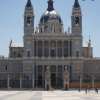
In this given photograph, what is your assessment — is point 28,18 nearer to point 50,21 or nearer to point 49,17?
point 50,21

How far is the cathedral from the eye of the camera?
115m

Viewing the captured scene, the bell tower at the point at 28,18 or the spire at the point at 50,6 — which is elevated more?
the spire at the point at 50,6

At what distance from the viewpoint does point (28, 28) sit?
120m

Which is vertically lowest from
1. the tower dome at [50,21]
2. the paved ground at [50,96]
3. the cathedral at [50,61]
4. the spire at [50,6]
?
the paved ground at [50,96]

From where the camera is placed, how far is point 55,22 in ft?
410

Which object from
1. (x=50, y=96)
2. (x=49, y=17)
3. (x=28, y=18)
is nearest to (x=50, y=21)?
(x=49, y=17)

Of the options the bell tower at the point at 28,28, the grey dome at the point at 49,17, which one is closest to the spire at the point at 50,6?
the grey dome at the point at 49,17

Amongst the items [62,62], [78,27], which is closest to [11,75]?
[62,62]

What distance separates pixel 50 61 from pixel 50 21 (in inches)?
527

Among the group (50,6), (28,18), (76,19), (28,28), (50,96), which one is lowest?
(50,96)

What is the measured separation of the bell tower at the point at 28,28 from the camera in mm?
117456

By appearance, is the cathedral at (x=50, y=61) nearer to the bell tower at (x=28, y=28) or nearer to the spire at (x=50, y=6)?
the bell tower at (x=28, y=28)

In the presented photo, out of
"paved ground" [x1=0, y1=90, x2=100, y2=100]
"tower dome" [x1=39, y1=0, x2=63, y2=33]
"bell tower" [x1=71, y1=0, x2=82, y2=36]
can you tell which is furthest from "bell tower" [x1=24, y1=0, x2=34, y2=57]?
"paved ground" [x1=0, y1=90, x2=100, y2=100]

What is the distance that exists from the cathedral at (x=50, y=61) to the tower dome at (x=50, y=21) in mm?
1332
